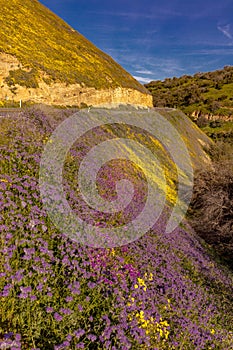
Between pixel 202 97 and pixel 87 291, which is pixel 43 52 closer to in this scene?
pixel 87 291

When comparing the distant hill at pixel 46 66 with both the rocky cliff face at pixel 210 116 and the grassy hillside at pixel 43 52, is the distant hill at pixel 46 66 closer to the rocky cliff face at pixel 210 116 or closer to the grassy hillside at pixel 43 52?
the grassy hillside at pixel 43 52

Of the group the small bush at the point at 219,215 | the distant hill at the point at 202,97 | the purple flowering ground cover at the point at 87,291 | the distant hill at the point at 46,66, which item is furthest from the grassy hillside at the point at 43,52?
the distant hill at the point at 202,97

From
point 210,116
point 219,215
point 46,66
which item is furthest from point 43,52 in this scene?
point 210,116

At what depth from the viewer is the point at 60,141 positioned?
43.7 feet

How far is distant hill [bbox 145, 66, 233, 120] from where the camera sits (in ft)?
270

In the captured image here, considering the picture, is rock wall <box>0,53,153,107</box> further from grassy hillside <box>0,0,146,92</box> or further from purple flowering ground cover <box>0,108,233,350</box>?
purple flowering ground cover <box>0,108,233,350</box>

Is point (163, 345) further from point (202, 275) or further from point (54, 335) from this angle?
point (202, 275)

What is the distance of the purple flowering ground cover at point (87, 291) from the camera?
4.09 meters

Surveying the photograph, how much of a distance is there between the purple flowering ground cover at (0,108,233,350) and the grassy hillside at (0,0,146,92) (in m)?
22.0

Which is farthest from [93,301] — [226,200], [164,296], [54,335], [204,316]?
[226,200]

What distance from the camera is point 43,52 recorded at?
3378 cm

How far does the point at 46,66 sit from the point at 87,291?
102ft

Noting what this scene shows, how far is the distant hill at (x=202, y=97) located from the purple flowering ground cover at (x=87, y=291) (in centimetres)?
8017

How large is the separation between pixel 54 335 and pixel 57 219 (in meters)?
3.14
